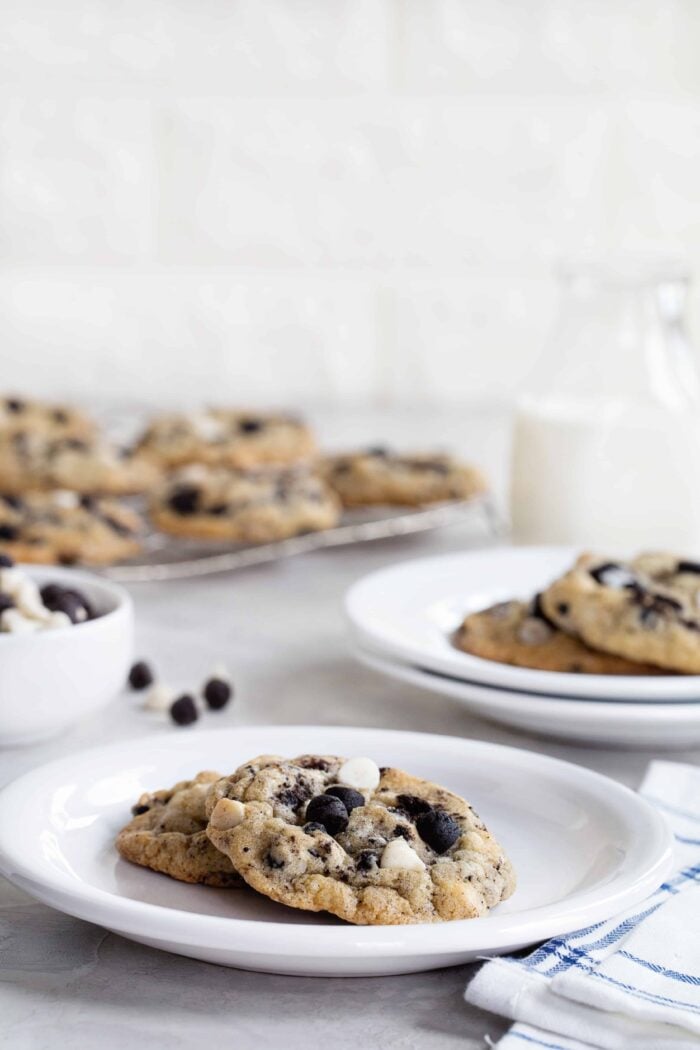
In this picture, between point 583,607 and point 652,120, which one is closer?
point 583,607

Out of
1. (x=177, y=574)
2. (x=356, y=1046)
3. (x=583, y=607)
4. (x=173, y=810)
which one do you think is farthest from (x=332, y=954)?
(x=177, y=574)

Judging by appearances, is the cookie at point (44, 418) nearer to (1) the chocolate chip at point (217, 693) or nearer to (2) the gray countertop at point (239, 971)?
(2) the gray countertop at point (239, 971)

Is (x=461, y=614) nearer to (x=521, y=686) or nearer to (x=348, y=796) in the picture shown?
(x=521, y=686)

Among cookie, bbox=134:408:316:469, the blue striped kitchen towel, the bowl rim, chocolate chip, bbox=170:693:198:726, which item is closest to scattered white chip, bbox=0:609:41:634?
the bowl rim

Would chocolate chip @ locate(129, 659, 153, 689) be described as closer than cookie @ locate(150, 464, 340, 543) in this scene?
Yes

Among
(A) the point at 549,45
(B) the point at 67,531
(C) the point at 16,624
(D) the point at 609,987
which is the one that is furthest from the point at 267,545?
(A) the point at 549,45

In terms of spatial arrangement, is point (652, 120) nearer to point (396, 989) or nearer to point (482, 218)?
point (482, 218)

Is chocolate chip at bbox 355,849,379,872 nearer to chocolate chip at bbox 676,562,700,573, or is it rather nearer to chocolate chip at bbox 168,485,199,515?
chocolate chip at bbox 676,562,700,573
